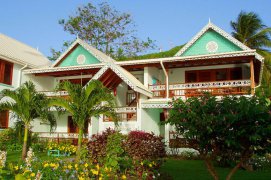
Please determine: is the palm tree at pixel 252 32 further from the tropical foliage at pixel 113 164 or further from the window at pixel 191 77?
the tropical foliage at pixel 113 164

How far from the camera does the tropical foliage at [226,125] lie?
6.73 meters

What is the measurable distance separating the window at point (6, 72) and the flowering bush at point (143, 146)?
47.4 ft

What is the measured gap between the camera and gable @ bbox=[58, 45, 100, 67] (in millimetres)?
22750

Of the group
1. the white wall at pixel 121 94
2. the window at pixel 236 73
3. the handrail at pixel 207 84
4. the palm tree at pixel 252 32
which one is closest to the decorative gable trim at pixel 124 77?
the handrail at pixel 207 84

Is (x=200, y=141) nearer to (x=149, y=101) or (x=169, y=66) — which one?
(x=149, y=101)

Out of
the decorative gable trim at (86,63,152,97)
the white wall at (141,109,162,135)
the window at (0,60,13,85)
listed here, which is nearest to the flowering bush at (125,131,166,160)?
the decorative gable trim at (86,63,152,97)

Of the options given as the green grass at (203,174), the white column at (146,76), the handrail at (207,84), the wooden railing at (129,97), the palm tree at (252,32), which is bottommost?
the green grass at (203,174)

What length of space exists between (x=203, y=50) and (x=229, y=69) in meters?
2.09

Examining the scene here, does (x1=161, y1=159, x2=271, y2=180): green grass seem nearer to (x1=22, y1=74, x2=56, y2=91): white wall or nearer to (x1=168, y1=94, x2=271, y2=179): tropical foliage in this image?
(x1=168, y1=94, x2=271, y2=179): tropical foliage

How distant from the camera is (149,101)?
18.5 m

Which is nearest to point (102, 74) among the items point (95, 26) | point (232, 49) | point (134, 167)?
point (232, 49)

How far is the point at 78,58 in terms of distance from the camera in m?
23.1

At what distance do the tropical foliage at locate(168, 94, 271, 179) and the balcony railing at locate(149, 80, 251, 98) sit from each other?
9.56m

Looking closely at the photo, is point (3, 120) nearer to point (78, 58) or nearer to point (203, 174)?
point (78, 58)
